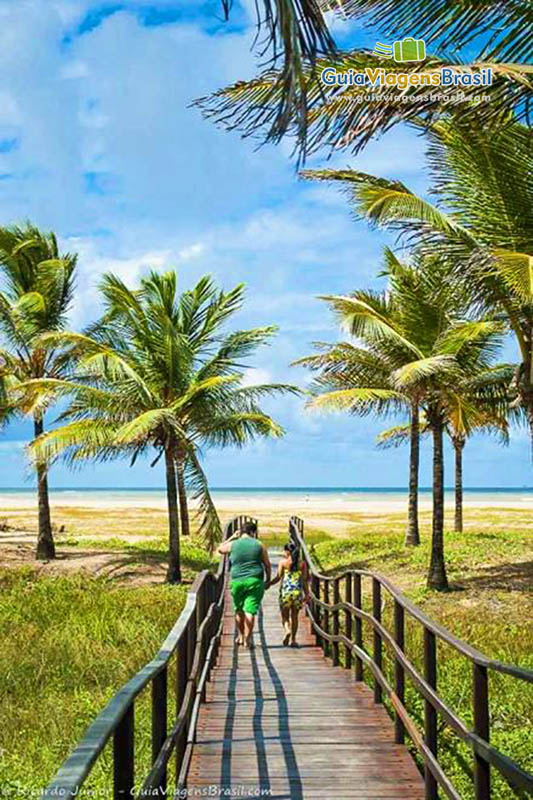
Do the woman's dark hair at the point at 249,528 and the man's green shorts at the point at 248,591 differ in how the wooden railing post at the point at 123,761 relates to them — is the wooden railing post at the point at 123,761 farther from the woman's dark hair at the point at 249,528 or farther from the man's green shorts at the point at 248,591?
the woman's dark hair at the point at 249,528

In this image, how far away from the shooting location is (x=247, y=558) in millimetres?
10484

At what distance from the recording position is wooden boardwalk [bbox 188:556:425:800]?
5.13 m

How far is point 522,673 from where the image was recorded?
3.30m

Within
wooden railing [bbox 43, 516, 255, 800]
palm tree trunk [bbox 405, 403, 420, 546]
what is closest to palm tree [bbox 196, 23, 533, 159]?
wooden railing [bbox 43, 516, 255, 800]

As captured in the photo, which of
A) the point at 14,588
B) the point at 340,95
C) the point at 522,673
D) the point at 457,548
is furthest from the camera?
the point at 457,548

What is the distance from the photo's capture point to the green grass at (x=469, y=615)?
7.58 metres

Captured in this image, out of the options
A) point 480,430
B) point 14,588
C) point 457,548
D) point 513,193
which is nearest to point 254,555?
point 513,193

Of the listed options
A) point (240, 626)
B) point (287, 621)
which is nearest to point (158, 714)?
point (240, 626)

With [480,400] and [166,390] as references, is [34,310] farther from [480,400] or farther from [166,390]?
[480,400]

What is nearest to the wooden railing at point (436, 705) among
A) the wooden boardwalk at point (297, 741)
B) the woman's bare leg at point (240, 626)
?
the wooden boardwalk at point (297, 741)

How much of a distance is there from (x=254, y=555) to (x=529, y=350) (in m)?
7.30

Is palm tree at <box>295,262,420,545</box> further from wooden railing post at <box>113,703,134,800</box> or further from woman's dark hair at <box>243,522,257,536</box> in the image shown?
wooden railing post at <box>113,703,134,800</box>

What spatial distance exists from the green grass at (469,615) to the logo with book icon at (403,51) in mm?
6066

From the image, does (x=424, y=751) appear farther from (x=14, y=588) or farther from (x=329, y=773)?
(x=14, y=588)
